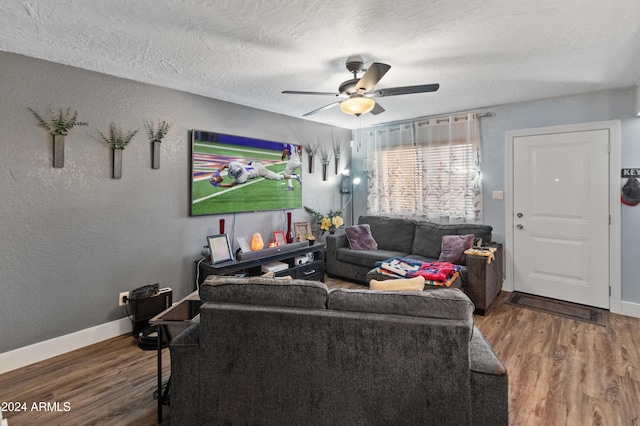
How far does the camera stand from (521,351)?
2598 millimetres

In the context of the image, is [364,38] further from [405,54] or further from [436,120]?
[436,120]

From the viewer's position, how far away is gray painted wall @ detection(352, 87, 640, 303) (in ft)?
10.7

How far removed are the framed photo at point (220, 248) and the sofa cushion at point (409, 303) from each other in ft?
6.66

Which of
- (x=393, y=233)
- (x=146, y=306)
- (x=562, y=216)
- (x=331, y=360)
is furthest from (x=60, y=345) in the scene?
(x=562, y=216)

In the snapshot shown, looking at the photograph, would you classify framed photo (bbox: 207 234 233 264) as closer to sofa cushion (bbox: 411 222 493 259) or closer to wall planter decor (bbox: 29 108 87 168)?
wall planter decor (bbox: 29 108 87 168)

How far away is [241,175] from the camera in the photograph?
3.79 m

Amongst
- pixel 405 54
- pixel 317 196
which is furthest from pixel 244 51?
pixel 317 196

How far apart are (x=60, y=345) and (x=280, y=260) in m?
2.11

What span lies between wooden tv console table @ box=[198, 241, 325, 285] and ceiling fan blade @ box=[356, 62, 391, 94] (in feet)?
6.75

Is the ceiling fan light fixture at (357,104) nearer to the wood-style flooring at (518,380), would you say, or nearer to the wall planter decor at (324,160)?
the wall planter decor at (324,160)

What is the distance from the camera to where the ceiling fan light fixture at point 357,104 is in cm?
257

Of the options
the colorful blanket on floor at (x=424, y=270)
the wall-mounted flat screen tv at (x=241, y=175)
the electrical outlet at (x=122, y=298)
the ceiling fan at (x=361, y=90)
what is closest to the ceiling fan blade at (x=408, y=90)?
the ceiling fan at (x=361, y=90)

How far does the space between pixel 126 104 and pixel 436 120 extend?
12.3ft

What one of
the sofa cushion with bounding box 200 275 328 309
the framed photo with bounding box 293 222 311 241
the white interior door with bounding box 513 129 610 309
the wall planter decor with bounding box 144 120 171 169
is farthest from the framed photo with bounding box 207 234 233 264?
the white interior door with bounding box 513 129 610 309
